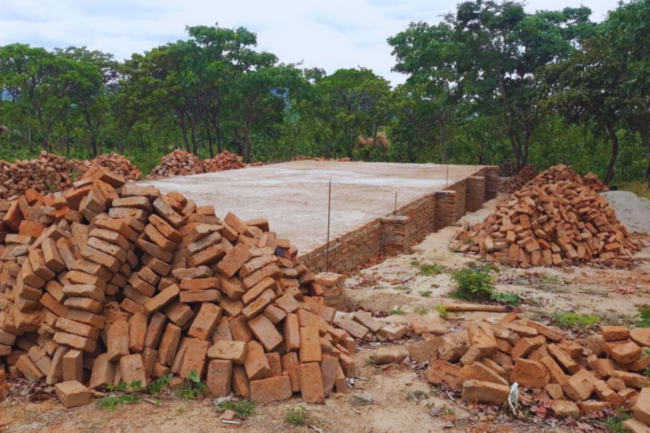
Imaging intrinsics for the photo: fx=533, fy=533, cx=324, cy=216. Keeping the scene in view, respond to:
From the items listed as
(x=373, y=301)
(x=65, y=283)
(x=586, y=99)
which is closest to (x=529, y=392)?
(x=373, y=301)

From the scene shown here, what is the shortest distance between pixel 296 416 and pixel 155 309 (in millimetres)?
1397

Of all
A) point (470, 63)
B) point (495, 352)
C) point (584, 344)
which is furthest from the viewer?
point (470, 63)

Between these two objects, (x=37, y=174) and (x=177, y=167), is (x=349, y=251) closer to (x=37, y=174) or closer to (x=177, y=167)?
(x=37, y=174)

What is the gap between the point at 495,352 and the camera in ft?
13.3

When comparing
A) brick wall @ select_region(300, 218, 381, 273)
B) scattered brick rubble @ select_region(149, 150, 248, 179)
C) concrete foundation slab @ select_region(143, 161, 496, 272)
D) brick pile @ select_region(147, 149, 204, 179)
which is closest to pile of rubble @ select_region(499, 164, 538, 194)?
concrete foundation slab @ select_region(143, 161, 496, 272)

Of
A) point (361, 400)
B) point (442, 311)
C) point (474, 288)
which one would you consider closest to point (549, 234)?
point (474, 288)

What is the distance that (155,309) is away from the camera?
4016 millimetres

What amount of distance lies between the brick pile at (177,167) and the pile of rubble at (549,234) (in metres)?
9.94

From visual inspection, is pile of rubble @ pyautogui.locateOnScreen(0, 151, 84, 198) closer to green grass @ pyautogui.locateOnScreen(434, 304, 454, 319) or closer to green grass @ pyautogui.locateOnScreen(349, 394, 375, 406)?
green grass @ pyautogui.locateOnScreen(434, 304, 454, 319)

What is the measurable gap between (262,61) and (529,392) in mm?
19156

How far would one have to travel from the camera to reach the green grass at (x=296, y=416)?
3.32 metres

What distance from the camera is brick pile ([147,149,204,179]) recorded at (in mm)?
16939

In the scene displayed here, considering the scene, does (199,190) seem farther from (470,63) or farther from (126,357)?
(470,63)

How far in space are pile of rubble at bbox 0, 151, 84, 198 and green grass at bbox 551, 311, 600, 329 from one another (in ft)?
37.3
